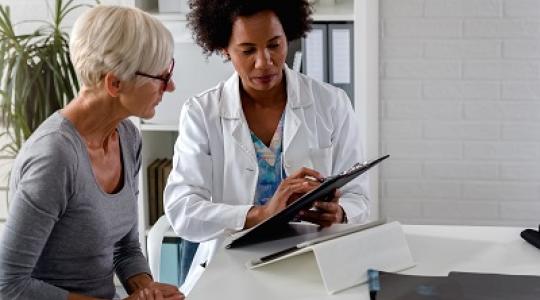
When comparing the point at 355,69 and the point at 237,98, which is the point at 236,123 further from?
the point at 355,69

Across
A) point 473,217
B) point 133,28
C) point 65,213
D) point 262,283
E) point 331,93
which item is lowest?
point 473,217

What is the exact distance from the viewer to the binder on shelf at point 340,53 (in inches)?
121

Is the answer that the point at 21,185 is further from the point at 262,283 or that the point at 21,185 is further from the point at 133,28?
the point at 262,283

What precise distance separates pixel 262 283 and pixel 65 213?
1.38ft

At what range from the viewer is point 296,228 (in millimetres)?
1880

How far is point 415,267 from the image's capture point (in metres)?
1.61

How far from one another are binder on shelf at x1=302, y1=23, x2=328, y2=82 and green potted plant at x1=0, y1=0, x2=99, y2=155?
2.64 ft

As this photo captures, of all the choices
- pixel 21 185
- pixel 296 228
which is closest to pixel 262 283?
pixel 296 228

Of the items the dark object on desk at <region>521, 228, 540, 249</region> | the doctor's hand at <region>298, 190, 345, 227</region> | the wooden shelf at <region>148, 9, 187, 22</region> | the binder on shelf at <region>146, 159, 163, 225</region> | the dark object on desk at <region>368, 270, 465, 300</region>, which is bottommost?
the binder on shelf at <region>146, 159, 163, 225</region>

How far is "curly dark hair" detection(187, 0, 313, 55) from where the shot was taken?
2.26 meters

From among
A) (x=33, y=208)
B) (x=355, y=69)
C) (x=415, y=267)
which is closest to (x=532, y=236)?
(x=415, y=267)

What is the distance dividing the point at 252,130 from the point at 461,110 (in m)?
1.15

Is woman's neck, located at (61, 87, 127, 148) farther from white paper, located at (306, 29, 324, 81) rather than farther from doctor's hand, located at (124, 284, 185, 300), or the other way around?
white paper, located at (306, 29, 324, 81)

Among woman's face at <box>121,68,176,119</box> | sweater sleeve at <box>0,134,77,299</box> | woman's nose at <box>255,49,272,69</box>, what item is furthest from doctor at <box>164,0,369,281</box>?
sweater sleeve at <box>0,134,77,299</box>
